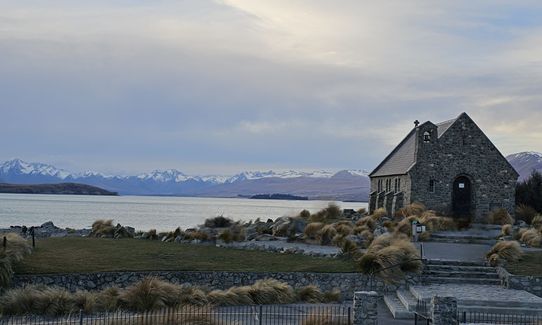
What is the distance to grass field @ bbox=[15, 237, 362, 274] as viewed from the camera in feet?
73.8

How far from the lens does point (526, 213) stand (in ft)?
140

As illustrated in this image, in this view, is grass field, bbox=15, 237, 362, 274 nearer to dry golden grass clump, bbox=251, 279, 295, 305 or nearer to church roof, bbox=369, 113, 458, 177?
dry golden grass clump, bbox=251, 279, 295, 305

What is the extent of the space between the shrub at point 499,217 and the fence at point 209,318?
23252 mm

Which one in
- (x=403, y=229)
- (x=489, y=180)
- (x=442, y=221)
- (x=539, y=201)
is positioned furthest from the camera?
(x=539, y=201)

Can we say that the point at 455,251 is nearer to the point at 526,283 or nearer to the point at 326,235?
→ the point at 526,283

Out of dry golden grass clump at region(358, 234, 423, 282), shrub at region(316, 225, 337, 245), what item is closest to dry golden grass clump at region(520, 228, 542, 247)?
shrub at region(316, 225, 337, 245)

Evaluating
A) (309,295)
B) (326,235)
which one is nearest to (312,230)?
(326,235)

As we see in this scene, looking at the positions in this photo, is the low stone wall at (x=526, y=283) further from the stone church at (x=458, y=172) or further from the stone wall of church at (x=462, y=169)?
the stone wall of church at (x=462, y=169)

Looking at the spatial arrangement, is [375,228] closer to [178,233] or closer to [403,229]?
[403,229]

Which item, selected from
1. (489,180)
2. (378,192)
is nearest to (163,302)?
(489,180)

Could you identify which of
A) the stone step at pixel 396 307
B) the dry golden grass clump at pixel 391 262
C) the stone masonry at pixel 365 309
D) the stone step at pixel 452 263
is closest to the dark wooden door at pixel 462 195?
the stone step at pixel 452 263

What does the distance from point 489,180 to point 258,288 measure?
25.4 meters

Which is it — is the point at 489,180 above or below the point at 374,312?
above

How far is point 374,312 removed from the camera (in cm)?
1580
